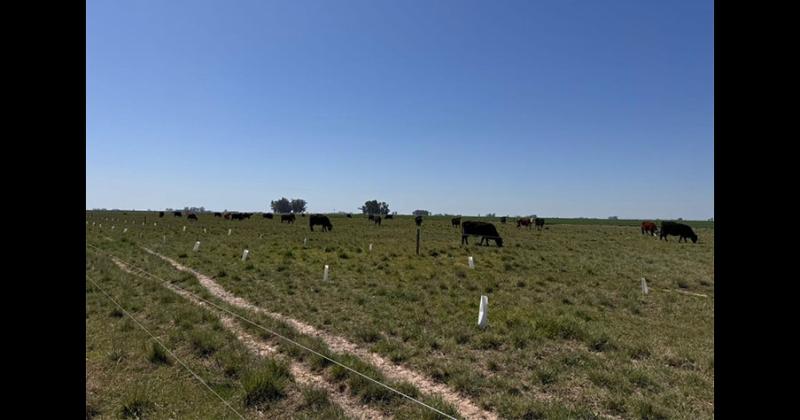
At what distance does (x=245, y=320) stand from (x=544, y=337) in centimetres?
648

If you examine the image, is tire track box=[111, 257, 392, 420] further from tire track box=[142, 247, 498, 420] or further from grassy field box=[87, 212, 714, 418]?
tire track box=[142, 247, 498, 420]

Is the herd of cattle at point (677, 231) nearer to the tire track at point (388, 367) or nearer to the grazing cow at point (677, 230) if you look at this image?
the grazing cow at point (677, 230)

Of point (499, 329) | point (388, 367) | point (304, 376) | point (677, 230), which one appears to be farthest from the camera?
point (677, 230)

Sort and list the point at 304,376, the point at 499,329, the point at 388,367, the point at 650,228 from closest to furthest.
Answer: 1. the point at 304,376
2. the point at 388,367
3. the point at 499,329
4. the point at 650,228

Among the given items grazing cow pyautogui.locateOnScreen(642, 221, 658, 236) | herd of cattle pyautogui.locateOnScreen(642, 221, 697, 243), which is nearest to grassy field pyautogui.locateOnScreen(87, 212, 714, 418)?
herd of cattle pyautogui.locateOnScreen(642, 221, 697, 243)

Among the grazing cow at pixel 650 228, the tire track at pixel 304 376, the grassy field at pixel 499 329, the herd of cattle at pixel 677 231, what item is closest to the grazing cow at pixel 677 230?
the herd of cattle at pixel 677 231

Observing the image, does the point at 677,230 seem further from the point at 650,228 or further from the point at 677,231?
the point at 650,228

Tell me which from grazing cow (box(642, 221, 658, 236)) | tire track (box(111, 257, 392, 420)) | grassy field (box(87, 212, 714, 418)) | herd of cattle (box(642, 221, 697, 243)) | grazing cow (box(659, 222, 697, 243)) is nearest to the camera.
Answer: tire track (box(111, 257, 392, 420))

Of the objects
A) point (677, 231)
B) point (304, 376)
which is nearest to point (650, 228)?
point (677, 231)
